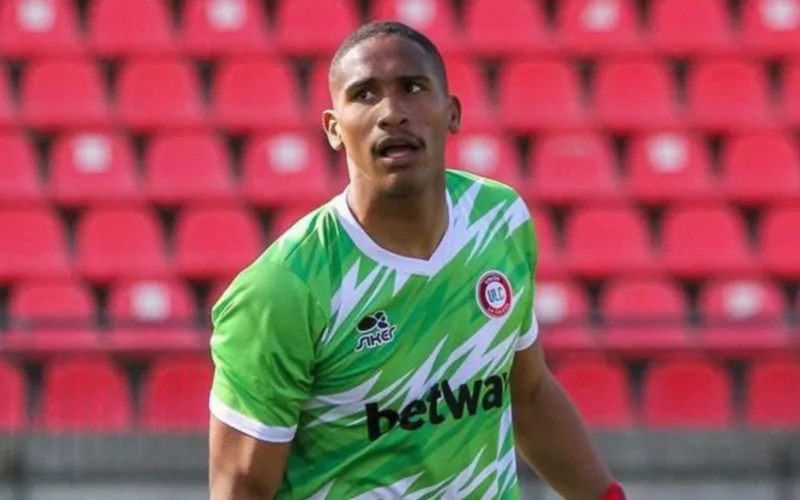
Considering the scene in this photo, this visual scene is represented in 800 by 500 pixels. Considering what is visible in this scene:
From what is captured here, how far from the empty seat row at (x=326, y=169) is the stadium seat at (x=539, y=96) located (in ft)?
0.41

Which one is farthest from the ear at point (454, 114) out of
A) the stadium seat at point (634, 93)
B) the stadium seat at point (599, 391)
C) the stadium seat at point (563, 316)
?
the stadium seat at point (634, 93)

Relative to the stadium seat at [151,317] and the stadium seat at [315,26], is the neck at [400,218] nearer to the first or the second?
the stadium seat at [151,317]

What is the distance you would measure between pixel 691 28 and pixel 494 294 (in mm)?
6061

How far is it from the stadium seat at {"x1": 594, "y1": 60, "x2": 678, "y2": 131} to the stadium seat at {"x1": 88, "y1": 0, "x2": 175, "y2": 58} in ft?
6.62

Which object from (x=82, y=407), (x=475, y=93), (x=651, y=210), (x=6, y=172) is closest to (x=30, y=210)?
(x=6, y=172)

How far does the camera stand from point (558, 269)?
317 inches

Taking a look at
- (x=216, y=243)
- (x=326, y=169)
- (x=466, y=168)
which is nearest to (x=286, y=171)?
(x=326, y=169)

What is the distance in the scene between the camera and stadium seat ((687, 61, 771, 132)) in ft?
29.3

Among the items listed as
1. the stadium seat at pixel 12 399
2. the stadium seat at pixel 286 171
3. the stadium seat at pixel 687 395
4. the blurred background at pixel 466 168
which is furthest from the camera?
the stadium seat at pixel 286 171

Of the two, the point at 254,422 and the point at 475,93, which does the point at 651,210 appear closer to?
the point at 475,93

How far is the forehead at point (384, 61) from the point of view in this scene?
318 centimetres

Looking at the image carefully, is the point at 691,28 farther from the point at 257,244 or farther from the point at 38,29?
the point at 38,29

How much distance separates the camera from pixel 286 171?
337 inches

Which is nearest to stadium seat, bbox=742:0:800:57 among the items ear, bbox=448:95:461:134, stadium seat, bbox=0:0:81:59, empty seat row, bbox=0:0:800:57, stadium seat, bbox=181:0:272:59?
empty seat row, bbox=0:0:800:57
